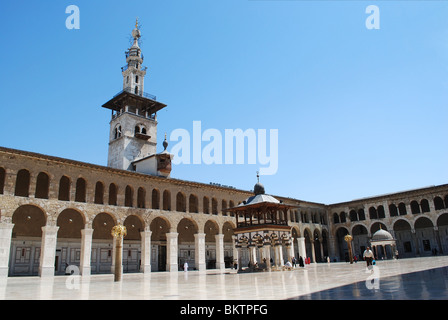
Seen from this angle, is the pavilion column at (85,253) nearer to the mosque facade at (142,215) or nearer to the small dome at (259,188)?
the mosque facade at (142,215)

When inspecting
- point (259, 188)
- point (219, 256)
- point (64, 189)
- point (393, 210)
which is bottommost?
point (219, 256)

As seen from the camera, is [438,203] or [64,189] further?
[438,203]

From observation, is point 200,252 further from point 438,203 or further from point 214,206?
point 438,203

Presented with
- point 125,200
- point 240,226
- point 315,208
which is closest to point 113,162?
point 125,200

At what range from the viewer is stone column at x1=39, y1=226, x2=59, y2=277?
22297mm

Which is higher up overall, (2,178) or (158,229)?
(2,178)

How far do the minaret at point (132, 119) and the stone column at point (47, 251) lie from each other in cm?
1487

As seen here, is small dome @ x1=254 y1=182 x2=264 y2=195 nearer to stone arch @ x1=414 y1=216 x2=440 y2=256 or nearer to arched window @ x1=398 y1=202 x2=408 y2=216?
arched window @ x1=398 y1=202 x2=408 y2=216

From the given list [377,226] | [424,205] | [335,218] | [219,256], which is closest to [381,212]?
[377,226]

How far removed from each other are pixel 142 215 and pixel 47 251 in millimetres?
7255

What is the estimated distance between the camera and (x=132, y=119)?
131 feet

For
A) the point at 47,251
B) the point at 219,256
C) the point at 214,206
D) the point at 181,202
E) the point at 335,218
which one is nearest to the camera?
the point at 47,251

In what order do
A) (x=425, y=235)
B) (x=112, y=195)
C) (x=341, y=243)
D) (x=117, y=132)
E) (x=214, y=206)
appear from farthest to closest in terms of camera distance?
(x=341, y=243) < (x=425, y=235) < (x=117, y=132) < (x=214, y=206) < (x=112, y=195)
